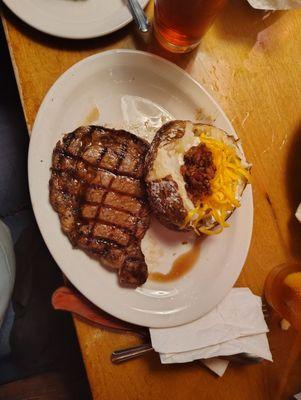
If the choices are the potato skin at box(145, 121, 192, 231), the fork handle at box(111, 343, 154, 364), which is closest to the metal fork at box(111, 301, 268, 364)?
the fork handle at box(111, 343, 154, 364)

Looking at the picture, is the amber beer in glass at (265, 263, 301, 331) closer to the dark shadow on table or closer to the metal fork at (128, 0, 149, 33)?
the dark shadow on table

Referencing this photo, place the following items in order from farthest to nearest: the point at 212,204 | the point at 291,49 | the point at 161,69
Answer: the point at 291,49 → the point at 161,69 → the point at 212,204

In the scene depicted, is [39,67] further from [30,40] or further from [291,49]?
[291,49]

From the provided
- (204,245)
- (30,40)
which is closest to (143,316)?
(204,245)

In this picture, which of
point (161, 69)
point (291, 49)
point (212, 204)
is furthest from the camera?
point (291, 49)

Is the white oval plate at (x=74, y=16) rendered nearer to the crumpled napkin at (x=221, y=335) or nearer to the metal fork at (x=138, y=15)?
the metal fork at (x=138, y=15)
